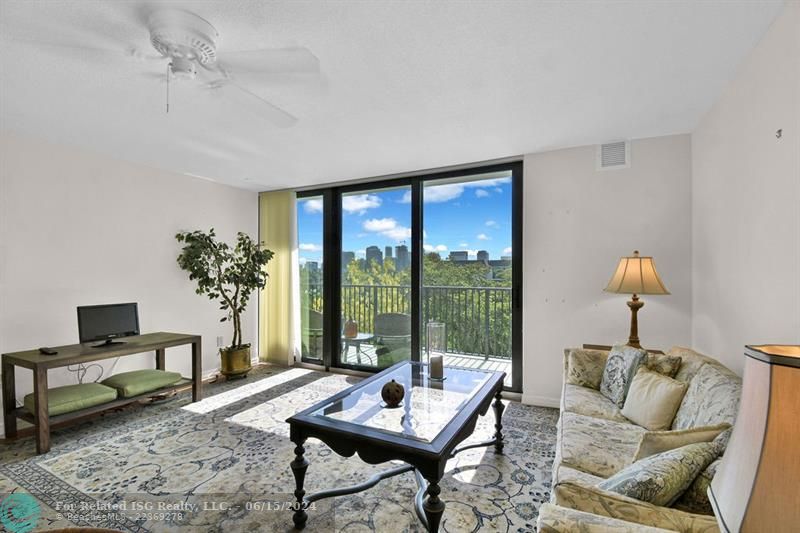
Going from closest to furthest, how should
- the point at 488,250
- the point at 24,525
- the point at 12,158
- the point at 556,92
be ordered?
1. the point at 24,525
2. the point at 556,92
3. the point at 12,158
4. the point at 488,250

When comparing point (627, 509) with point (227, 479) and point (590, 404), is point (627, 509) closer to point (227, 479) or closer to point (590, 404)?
point (590, 404)

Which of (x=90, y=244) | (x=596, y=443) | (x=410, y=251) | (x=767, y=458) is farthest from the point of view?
(x=410, y=251)

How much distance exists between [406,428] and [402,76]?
1912 mm

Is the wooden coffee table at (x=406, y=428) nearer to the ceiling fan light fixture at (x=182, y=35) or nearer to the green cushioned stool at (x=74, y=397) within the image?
the ceiling fan light fixture at (x=182, y=35)

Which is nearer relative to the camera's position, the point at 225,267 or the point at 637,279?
the point at 637,279

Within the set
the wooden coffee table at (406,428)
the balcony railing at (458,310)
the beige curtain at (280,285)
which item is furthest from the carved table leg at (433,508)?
the beige curtain at (280,285)

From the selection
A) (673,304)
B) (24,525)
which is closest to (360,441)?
(24,525)

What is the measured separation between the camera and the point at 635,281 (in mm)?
2713

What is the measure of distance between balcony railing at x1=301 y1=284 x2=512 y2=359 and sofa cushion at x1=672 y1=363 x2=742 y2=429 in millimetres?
2025

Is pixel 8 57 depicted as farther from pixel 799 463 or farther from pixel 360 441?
pixel 799 463

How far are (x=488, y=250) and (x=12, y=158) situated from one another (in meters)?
4.26

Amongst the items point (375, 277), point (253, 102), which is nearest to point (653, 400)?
point (253, 102)

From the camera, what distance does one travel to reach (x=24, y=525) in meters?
1.89

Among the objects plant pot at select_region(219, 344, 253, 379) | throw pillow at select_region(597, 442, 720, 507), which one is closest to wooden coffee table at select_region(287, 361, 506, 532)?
throw pillow at select_region(597, 442, 720, 507)
